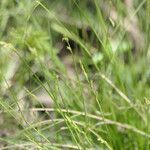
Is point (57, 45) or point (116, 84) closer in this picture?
point (116, 84)

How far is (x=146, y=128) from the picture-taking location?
165 cm

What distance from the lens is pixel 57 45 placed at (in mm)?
2389

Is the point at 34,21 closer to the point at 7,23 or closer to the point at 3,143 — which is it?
the point at 7,23

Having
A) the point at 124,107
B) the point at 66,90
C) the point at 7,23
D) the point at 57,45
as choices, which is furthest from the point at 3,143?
the point at 57,45

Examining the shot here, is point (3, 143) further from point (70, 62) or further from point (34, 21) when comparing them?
point (70, 62)

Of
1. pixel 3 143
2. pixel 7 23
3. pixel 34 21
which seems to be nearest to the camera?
pixel 3 143

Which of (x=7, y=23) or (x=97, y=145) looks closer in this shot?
(x=97, y=145)

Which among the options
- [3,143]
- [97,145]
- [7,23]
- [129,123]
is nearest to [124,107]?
[129,123]

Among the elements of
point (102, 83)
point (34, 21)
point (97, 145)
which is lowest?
point (97, 145)

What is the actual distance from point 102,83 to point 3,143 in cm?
35

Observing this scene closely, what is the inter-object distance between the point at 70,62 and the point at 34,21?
0.48m

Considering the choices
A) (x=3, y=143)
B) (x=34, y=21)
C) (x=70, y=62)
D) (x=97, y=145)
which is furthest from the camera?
(x=70, y=62)

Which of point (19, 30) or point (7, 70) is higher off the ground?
point (19, 30)

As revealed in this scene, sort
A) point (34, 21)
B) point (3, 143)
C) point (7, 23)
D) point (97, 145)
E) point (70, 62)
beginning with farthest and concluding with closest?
1. point (70, 62)
2. point (7, 23)
3. point (34, 21)
4. point (3, 143)
5. point (97, 145)
